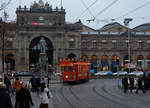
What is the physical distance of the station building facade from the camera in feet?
243

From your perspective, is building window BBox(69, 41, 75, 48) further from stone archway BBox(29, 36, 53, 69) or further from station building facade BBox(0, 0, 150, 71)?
stone archway BBox(29, 36, 53, 69)

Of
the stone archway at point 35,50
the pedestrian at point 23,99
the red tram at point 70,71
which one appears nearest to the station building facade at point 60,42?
the stone archway at point 35,50

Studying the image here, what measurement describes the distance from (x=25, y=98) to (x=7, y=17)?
61.4 ft

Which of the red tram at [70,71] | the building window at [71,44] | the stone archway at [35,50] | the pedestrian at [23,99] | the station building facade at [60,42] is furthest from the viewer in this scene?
the building window at [71,44]

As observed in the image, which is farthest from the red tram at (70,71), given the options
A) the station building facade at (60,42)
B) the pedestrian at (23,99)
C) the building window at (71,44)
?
the building window at (71,44)

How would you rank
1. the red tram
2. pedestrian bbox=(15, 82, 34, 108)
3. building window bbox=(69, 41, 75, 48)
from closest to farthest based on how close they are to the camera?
pedestrian bbox=(15, 82, 34, 108), the red tram, building window bbox=(69, 41, 75, 48)

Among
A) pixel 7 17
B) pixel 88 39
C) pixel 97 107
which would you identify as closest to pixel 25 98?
pixel 97 107

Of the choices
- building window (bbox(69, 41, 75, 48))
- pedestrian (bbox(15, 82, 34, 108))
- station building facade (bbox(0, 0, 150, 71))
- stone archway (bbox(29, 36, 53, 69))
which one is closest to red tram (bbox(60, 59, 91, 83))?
pedestrian (bbox(15, 82, 34, 108))

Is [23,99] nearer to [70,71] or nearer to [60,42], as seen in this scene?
[70,71]

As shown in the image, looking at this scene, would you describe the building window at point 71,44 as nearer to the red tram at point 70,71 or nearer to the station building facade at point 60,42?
→ the station building facade at point 60,42

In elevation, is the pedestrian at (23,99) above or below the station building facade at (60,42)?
below

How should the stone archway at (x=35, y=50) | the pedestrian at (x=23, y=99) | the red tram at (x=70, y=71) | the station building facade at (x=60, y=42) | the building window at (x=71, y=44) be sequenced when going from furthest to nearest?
1. the building window at (x=71, y=44)
2. the stone archway at (x=35, y=50)
3. the station building facade at (x=60, y=42)
4. the red tram at (x=70, y=71)
5. the pedestrian at (x=23, y=99)

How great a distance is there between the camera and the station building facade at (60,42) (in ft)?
243

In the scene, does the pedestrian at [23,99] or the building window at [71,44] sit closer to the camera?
the pedestrian at [23,99]
